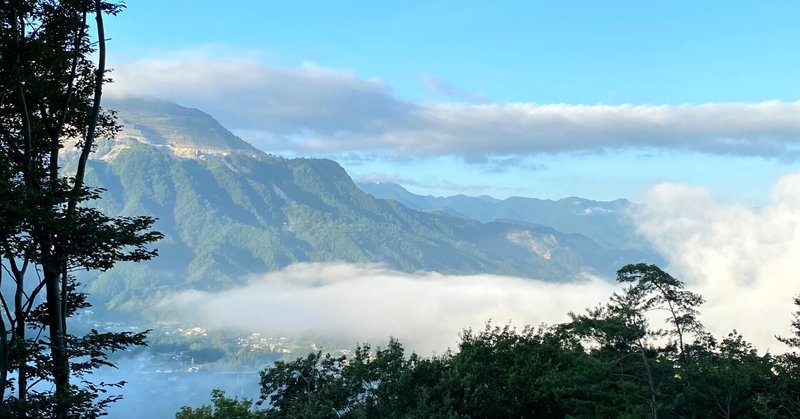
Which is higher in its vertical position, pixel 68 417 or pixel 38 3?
pixel 38 3

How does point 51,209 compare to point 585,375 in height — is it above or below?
above

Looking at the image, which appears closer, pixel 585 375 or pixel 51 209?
pixel 51 209

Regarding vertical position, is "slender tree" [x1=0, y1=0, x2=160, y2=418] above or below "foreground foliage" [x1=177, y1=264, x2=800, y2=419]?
above

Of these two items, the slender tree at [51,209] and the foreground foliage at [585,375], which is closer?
the slender tree at [51,209]

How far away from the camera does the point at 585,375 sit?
29.2 metres

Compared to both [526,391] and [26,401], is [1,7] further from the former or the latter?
[526,391]

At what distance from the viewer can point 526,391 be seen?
33.9m

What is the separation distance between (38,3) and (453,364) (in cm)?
2459

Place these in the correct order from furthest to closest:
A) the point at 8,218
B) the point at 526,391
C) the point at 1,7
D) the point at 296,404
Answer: the point at 526,391
the point at 296,404
the point at 1,7
the point at 8,218

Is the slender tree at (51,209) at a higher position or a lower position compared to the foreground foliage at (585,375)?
higher

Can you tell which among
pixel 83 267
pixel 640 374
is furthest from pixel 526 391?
pixel 83 267

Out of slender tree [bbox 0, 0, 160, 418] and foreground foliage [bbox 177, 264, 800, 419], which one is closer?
slender tree [bbox 0, 0, 160, 418]

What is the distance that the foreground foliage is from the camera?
88.5 ft

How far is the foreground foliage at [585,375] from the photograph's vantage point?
26984 millimetres
